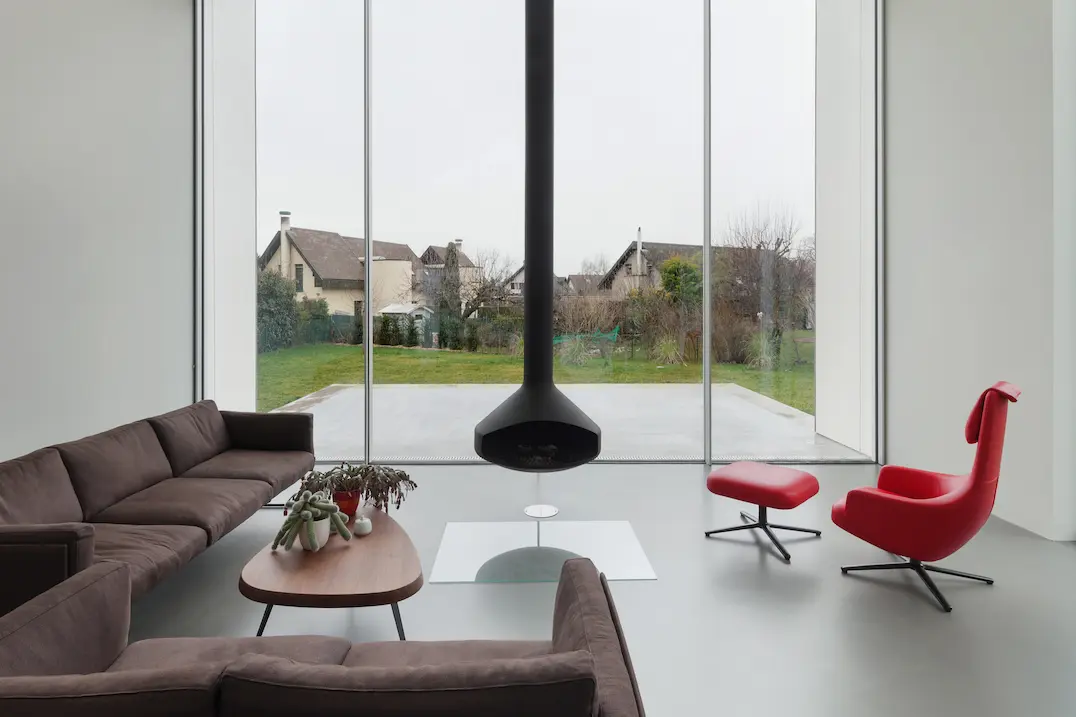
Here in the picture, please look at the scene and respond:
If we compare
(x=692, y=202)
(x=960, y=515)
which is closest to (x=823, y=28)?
(x=692, y=202)

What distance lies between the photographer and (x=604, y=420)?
5.89 meters

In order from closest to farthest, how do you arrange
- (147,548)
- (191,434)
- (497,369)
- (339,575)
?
(339,575) → (147,548) → (191,434) → (497,369)

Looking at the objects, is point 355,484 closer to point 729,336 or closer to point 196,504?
point 196,504

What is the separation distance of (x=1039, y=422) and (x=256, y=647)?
4.33 m

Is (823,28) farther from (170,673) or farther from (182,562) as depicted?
(170,673)

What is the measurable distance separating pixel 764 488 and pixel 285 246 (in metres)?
4.18

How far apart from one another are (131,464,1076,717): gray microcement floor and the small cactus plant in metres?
0.37

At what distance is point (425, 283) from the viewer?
581 cm

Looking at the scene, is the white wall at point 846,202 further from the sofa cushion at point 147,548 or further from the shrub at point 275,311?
the sofa cushion at point 147,548

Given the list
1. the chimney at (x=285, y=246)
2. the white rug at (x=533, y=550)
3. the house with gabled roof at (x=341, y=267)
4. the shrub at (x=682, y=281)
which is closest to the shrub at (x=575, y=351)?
the shrub at (x=682, y=281)

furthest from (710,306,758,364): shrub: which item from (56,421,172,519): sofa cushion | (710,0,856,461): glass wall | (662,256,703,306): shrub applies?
(56,421,172,519): sofa cushion

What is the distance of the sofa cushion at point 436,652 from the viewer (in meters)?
1.86

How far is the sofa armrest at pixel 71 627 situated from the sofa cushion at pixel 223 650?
65mm

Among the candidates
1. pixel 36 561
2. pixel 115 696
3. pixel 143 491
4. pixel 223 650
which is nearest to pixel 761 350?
pixel 143 491
